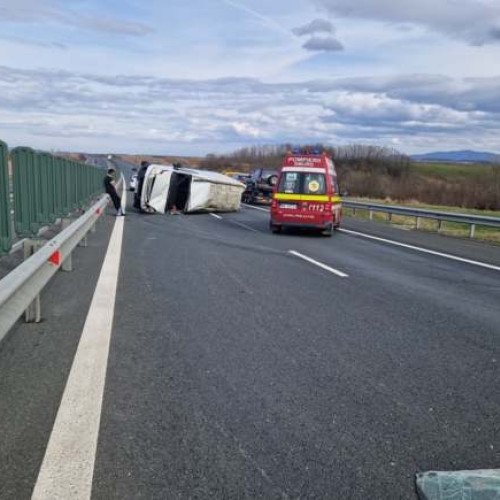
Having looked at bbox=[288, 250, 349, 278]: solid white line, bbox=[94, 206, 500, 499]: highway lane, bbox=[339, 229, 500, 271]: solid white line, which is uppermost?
bbox=[94, 206, 500, 499]: highway lane

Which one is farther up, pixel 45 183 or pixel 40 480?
pixel 45 183

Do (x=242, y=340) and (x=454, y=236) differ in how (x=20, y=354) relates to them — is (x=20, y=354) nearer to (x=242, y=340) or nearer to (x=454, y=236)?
(x=242, y=340)

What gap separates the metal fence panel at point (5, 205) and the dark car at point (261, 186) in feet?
86.2

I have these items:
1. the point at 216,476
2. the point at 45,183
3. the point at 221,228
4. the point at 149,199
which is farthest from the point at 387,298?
the point at 149,199

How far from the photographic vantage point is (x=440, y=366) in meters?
5.30

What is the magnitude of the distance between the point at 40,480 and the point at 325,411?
6.37ft

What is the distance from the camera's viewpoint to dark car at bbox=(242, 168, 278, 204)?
3425 centimetres

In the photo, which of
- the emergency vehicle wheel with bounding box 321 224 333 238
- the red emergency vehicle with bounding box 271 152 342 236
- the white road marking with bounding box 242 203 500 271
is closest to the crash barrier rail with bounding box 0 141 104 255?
the red emergency vehicle with bounding box 271 152 342 236

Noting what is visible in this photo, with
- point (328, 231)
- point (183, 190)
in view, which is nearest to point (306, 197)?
point (328, 231)

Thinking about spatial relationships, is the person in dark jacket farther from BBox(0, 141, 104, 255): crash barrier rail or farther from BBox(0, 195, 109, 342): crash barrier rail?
BBox(0, 195, 109, 342): crash barrier rail

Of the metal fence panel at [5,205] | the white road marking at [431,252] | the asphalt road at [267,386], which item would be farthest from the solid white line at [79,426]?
the white road marking at [431,252]

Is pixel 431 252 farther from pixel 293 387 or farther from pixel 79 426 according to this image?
pixel 79 426

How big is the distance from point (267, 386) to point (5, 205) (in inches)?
192

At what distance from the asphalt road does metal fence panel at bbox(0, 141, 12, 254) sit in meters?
0.90
